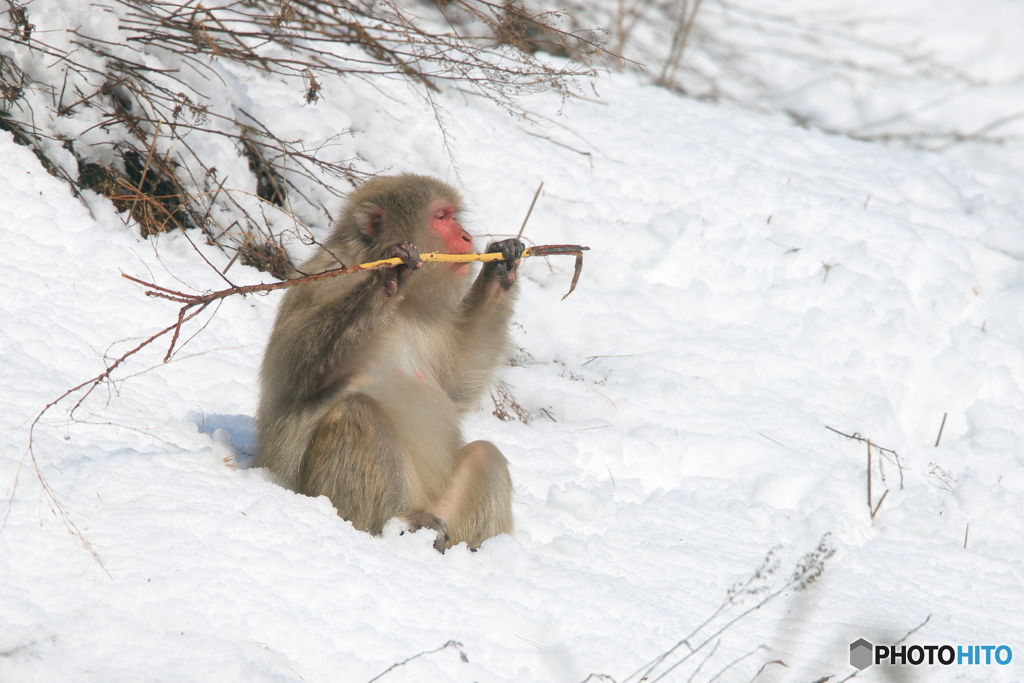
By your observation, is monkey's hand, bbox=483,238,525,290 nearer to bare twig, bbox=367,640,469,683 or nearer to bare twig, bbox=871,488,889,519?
bare twig, bbox=367,640,469,683

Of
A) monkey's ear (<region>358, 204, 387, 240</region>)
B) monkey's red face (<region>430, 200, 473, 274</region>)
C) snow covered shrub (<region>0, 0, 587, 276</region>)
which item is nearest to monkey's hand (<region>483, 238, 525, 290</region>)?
monkey's red face (<region>430, 200, 473, 274</region>)

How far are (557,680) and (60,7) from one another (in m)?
4.18

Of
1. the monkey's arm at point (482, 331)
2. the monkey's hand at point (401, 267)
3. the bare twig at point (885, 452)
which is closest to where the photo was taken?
the monkey's hand at point (401, 267)

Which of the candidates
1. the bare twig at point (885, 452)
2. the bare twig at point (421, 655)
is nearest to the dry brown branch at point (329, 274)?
the bare twig at point (421, 655)

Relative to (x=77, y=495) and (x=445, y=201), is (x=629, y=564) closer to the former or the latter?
(x=445, y=201)

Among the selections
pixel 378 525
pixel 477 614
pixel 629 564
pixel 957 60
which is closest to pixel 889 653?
pixel 629 564

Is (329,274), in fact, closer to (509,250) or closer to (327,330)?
(327,330)

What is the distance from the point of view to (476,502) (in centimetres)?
308

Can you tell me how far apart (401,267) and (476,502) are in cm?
87

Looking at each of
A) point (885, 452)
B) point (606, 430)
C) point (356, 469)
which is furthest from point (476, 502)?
point (885, 452)

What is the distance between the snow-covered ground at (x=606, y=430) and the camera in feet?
7.67

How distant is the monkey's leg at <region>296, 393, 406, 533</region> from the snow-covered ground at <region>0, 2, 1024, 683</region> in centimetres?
8

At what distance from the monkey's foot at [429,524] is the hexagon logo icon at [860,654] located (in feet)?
4.33

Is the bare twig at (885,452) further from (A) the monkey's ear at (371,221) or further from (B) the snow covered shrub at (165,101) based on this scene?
(A) the monkey's ear at (371,221)
